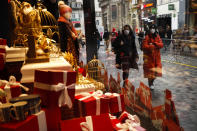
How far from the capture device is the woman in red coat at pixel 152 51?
3.12 m

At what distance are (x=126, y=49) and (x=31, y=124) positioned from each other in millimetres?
2659

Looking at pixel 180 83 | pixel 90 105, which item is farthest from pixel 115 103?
pixel 180 83

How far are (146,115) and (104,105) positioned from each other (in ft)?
3.18

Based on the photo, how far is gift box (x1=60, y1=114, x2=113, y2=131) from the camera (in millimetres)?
1088

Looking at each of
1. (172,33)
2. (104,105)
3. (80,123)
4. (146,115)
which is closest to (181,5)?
(172,33)

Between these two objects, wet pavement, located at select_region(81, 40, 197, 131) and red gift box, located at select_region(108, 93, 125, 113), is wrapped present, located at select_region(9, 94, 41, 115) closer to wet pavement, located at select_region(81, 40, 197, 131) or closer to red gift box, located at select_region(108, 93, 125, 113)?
red gift box, located at select_region(108, 93, 125, 113)

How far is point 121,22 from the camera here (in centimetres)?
345

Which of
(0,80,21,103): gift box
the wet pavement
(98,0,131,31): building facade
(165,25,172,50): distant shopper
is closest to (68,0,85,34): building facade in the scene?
(98,0,131,31): building facade

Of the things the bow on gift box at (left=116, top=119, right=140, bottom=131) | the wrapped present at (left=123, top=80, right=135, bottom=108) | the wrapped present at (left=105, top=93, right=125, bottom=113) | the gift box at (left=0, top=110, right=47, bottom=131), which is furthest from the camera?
the wrapped present at (left=123, top=80, right=135, bottom=108)

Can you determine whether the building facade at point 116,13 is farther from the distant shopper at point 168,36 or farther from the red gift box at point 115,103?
the red gift box at point 115,103

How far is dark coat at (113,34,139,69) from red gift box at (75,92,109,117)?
6.64 ft

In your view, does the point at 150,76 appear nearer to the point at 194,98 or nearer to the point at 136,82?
the point at 136,82

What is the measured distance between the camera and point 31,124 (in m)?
0.88

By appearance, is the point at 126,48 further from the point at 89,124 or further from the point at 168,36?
the point at 89,124
